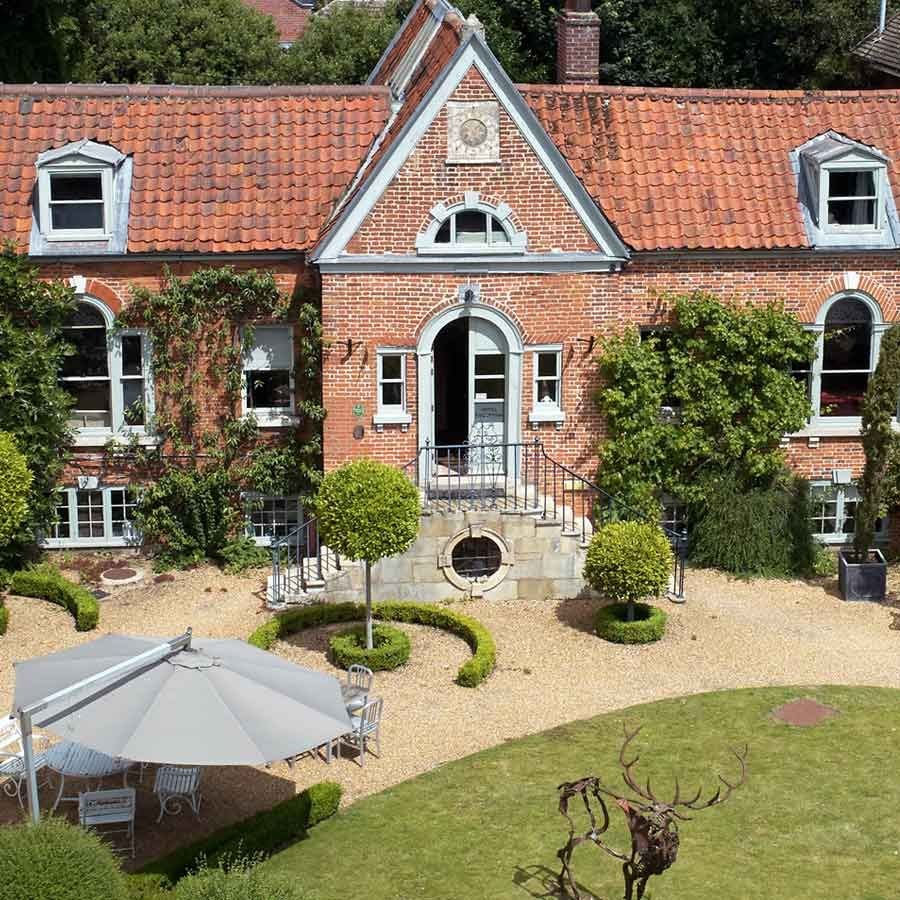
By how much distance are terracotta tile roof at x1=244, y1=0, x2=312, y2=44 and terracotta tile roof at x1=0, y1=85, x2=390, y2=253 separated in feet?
156

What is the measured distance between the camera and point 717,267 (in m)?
26.7

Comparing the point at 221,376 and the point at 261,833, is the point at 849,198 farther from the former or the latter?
the point at 261,833

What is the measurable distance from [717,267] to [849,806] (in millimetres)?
11771

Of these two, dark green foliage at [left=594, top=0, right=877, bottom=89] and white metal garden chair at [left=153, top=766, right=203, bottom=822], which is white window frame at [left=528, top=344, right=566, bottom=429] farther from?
dark green foliage at [left=594, top=0, right=877, bottom=89]

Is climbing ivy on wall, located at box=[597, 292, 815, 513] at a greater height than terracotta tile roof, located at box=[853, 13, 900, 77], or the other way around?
terracotta tile roof, located at box=[853, 13, 900, 77]

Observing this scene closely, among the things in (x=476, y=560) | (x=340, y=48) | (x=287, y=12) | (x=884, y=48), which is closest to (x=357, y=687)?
(x=476, y=560)

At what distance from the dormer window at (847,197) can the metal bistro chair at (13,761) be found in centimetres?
1684

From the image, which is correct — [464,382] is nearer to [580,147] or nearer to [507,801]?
[580,147]

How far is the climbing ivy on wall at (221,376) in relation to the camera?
26.1 m

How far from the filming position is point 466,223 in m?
25.5

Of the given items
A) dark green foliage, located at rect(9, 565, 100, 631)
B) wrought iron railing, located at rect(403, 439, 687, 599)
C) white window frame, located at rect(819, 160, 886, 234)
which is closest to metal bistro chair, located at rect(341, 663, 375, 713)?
wrought iron railing, located at rect(403, 439, 687, 599)

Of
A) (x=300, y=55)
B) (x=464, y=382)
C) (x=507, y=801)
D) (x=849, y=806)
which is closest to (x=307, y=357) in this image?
(x=464, y=382)

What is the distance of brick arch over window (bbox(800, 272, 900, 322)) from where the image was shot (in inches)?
1061

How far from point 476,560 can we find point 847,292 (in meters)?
8.89
